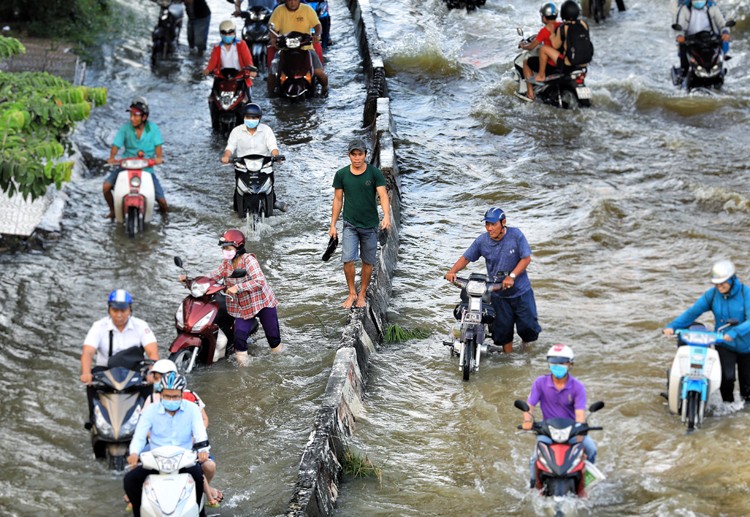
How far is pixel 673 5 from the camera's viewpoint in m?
20.1

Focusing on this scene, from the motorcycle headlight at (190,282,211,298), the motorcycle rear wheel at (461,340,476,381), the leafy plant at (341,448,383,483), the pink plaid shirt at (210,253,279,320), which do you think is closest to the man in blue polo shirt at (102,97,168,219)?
the pink plaid shirt at (210,253,279,320)

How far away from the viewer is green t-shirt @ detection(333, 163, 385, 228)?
11617mm

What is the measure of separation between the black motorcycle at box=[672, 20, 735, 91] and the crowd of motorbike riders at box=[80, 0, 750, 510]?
7959 millimetres

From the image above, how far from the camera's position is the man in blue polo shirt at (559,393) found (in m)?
8.62

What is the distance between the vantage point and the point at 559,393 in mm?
8711

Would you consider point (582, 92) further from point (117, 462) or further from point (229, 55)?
point (117, 462)

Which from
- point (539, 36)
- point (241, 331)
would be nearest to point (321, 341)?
point (241, 331)

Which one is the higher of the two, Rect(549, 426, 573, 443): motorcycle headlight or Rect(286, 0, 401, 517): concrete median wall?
Rect(549, 426, 573, 443): motorcycle headlight

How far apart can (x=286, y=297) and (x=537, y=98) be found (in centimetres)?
802

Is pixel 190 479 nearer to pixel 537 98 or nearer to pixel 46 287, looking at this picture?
pixel 46 287

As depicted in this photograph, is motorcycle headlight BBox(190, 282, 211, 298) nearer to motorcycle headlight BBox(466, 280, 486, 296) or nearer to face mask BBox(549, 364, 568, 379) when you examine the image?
motorcycle headlight BBox(466, 280, 486, 296)

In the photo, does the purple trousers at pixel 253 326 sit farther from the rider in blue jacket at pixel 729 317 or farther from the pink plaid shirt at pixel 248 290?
the rider in blue jacket at pixel 729 317

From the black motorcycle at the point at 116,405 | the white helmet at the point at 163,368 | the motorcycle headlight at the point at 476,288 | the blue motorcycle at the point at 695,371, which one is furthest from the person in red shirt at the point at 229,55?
the white helmet at the point at 163,368

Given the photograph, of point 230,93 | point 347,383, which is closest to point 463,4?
point 230,93
